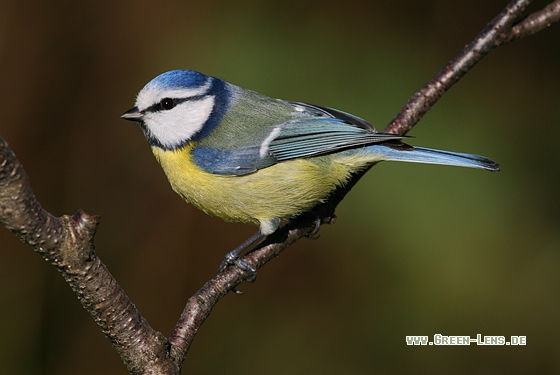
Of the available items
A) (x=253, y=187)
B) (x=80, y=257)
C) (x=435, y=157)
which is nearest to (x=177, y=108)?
(x=253, y=187)

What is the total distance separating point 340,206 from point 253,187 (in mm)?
735

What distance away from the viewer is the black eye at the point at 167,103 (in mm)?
1985

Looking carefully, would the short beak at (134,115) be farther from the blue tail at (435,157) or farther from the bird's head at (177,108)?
the blue tail at (435,157)

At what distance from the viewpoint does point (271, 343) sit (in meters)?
2.40

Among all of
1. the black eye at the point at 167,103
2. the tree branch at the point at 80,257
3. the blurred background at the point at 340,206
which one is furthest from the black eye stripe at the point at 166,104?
the tree branch at the point at 80,257

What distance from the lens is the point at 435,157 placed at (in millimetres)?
1903

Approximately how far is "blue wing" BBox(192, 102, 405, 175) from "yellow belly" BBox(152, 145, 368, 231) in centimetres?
3

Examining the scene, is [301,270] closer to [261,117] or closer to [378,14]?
[261,117]

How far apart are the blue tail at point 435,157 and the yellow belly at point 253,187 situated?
0.40 ft

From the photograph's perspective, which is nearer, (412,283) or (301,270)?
(412,283)

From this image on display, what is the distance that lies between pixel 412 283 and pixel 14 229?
182cm

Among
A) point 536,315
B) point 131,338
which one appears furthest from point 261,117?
point 536,315

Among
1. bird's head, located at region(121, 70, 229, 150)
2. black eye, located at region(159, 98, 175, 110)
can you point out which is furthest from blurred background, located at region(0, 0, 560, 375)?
black eye, located at region(159, 98, 175, 110)

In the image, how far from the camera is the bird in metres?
1.97
